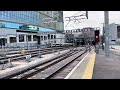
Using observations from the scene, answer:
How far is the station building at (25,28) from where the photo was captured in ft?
158

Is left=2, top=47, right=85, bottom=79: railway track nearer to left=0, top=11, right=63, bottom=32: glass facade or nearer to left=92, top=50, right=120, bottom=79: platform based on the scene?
left=92, top=50, right=120, bottom=79: platform

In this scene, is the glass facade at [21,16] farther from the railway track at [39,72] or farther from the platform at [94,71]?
the platform at [94,71]

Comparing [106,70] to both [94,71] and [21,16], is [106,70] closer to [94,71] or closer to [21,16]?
[94,71]

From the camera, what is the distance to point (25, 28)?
207 ft

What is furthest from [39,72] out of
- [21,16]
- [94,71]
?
[21,16]

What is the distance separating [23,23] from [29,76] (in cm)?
4692

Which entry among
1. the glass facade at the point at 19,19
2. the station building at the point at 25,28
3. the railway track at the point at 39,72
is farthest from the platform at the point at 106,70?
the glass facade at the point at 19,19

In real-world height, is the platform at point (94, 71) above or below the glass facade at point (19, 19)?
below

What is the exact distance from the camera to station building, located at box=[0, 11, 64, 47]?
48.2 metres

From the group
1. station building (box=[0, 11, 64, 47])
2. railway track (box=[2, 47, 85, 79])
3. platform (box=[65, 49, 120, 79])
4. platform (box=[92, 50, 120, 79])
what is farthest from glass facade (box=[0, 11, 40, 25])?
platform (box=[65, 49, 120, 79])
